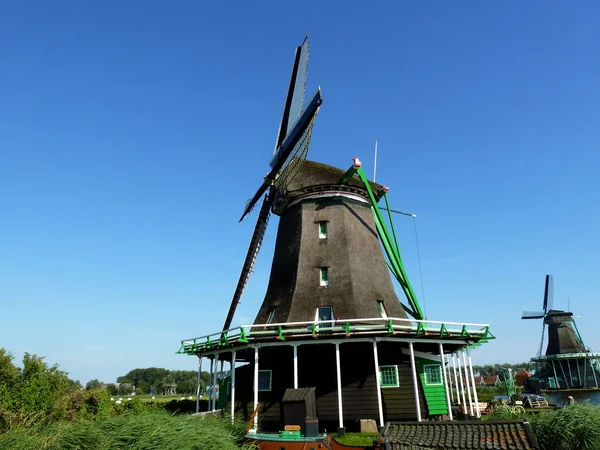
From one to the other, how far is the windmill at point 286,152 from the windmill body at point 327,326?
0.08 meters

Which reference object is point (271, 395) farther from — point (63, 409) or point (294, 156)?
point (294, 156)

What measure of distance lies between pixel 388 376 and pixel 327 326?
3.33 metres

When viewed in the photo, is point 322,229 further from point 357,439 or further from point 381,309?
point 357,439

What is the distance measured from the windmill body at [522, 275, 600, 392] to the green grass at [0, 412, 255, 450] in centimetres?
7255

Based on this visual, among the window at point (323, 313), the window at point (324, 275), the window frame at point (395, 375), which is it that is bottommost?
the window frame at point (395, 375)

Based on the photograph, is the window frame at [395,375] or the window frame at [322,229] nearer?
the window frame at [395,375]

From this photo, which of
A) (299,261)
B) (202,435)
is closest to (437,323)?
(299,261)

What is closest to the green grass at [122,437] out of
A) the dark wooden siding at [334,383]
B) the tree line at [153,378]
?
the dark wooden siding at [334,383]

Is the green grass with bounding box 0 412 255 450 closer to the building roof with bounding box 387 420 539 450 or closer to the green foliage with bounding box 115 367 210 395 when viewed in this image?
the building roof with bounding box 387 420 539 450

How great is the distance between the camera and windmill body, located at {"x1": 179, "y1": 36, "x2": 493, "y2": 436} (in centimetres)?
1655

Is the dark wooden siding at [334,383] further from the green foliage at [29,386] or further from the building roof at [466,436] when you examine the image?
the green foliage at [29,386]

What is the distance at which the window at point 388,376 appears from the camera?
17.2m

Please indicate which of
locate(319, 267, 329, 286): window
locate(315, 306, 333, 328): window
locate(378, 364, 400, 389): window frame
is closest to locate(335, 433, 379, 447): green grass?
locate(378, 364, 400, 389): window frame

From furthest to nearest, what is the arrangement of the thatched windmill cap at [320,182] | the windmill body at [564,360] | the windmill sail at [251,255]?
the windmill body at [564,360] → the windmill sail at [251,255] → the thatched windmill cap at [320,182]
